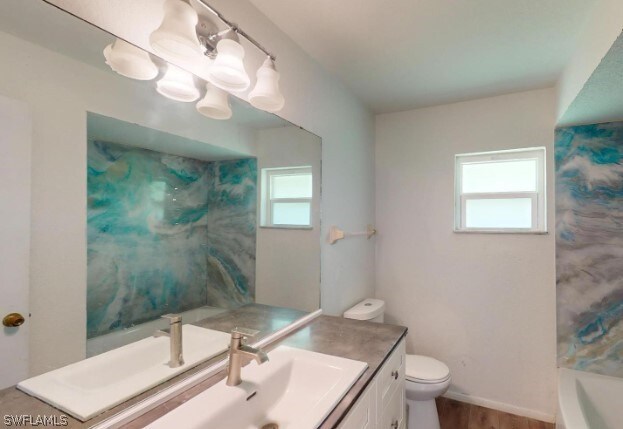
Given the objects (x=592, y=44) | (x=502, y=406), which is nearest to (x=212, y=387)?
(x=592, y=44)

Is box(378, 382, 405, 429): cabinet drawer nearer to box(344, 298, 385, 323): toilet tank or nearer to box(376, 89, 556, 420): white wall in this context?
box(344, 298, 385, 323): toilet tank

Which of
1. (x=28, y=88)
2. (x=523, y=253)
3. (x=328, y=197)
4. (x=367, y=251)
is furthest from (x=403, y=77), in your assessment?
(x=28, y=88)

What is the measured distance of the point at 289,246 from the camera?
173 cm

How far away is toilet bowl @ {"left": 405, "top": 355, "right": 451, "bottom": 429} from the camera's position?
2.01 m

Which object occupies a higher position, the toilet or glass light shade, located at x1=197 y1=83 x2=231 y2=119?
glass light shade, located at x1=197 y1=83 x2=231 y2=119

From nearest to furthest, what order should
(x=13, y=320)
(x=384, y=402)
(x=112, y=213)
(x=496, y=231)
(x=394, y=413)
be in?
(x=13, y=320)
(x=112, y=213)
(x=384, y=402)
(x=394, y=413)
(x=496, y=231)

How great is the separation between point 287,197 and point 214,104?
2.08 feet

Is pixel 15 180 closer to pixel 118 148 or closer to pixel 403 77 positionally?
pixel 118 148

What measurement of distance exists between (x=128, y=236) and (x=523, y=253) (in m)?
2.54

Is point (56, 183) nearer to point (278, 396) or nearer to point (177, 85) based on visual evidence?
point (177, 85)

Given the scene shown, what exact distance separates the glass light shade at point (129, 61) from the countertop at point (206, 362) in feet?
2.78

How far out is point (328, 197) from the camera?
206 cm

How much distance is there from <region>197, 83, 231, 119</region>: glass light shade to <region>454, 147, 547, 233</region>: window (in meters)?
2.00

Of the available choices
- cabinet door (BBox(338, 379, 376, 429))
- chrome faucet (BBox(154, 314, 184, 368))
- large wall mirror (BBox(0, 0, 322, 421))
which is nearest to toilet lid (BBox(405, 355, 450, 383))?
cabinet door (BBox(338, 379, 376, 429))
